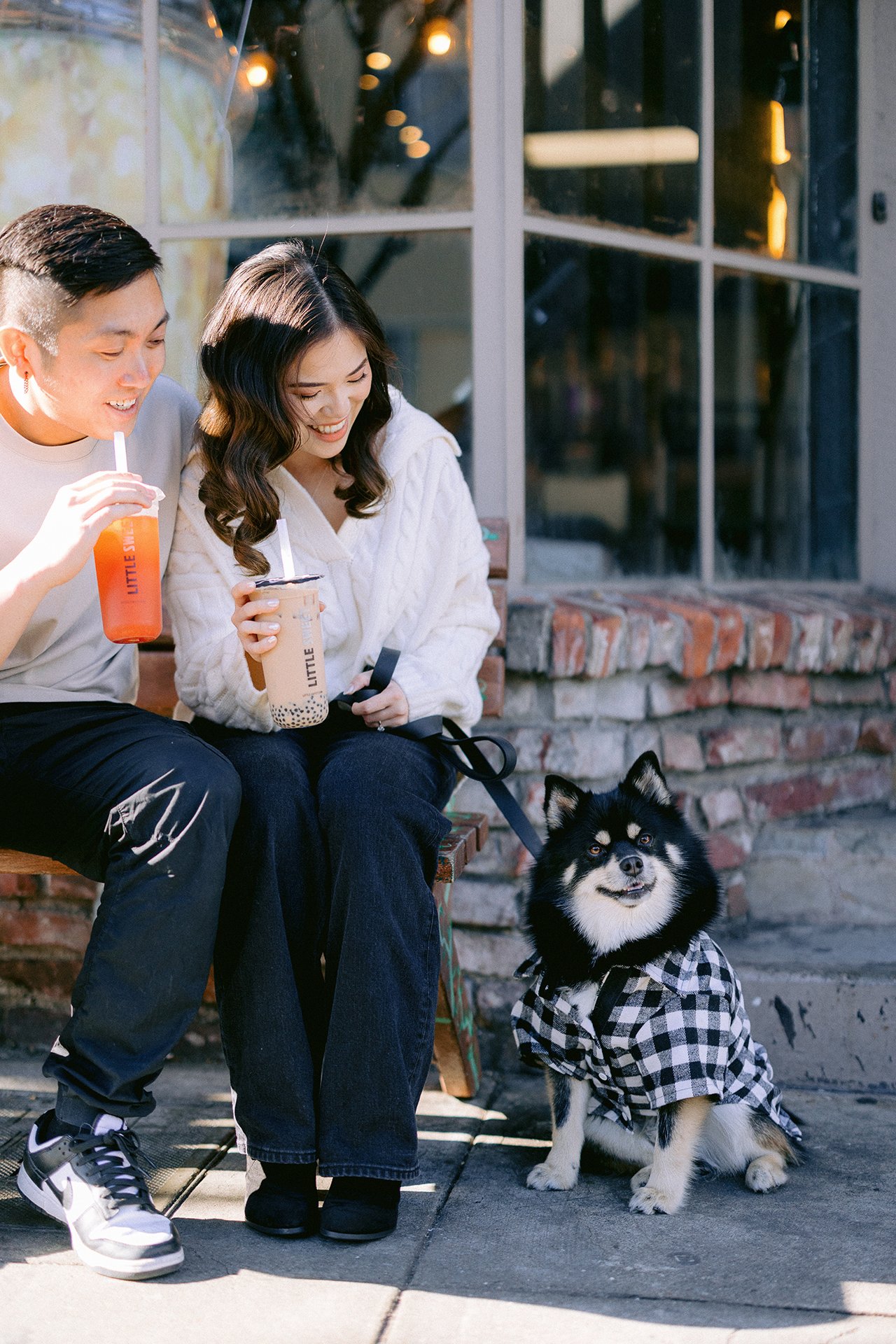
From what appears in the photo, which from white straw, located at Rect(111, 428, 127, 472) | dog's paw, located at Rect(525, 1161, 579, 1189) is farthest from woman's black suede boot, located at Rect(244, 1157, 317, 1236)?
white straw, located at Rect(111, 428, 127, 472)

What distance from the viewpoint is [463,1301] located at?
180cm

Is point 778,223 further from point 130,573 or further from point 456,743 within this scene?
point 130,573

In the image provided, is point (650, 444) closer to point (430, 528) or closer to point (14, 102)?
point (430, 528)

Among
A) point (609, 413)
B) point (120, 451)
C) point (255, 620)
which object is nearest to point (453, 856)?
point (255, 620)

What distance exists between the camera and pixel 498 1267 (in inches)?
75.1

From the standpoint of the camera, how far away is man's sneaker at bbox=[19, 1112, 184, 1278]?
1.84 metres

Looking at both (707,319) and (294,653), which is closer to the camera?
(294,653)

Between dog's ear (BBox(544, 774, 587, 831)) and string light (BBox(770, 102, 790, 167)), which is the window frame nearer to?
string light (BBox(770, 102, 790, 167))

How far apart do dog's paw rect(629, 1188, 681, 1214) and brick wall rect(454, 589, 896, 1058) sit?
77cm

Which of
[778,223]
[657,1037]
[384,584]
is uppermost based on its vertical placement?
[778,223]

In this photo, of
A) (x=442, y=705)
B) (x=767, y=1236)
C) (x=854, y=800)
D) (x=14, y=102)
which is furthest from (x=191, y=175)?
(x=767, y=1236)

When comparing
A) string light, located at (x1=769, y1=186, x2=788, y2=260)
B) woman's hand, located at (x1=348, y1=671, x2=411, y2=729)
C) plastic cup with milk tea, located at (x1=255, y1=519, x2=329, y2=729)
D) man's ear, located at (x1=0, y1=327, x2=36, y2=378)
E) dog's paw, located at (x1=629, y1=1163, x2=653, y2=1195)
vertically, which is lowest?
dog's paw, located at (x1=629, y1=1163, x2=653, y2=1195)

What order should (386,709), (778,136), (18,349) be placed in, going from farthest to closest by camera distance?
(778,136) < (386,709) < (18,349)

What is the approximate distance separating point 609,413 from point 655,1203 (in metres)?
1.87
